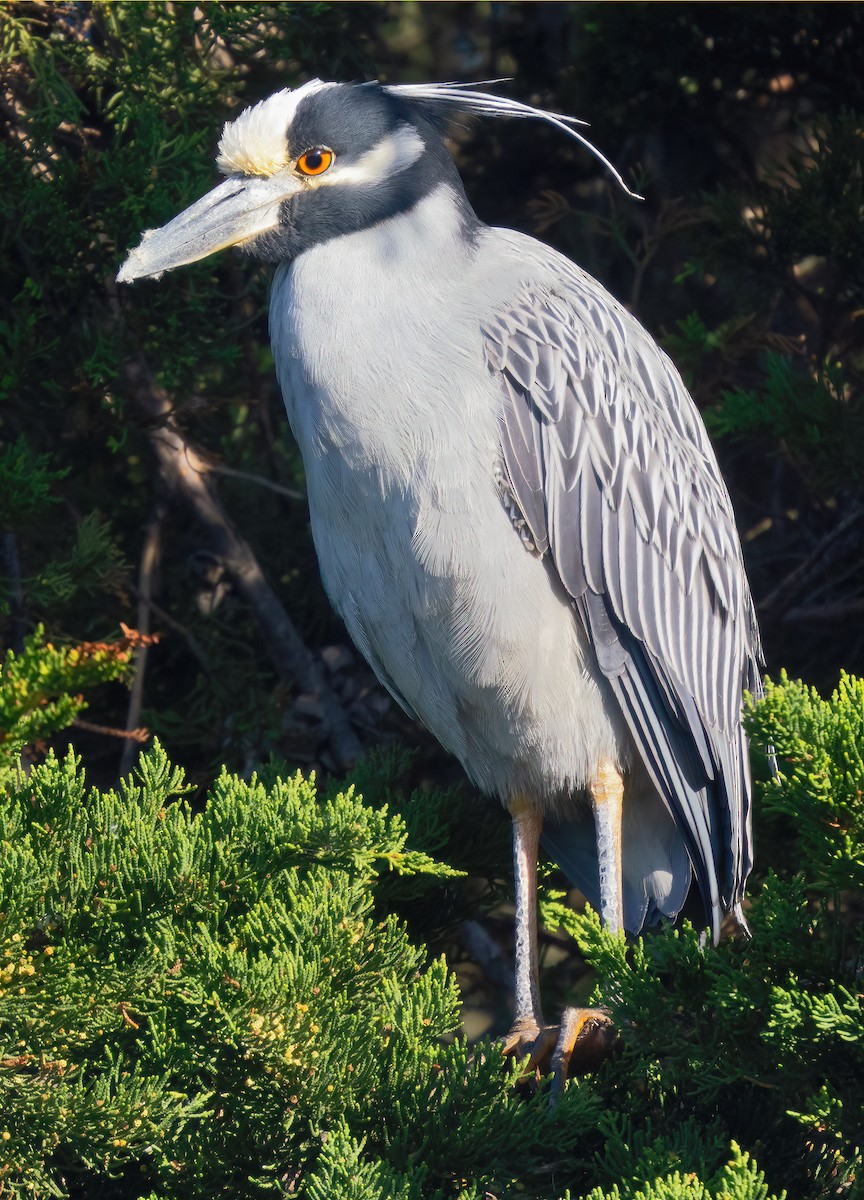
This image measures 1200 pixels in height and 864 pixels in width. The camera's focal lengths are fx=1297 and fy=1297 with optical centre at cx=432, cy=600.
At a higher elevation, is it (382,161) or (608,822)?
(382,161)

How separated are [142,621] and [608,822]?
1431 mm

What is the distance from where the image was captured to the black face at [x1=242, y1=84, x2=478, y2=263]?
276 cm

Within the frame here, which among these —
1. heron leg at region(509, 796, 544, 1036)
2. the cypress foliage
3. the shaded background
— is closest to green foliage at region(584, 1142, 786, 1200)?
the cypress foliage

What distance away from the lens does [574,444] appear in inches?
108

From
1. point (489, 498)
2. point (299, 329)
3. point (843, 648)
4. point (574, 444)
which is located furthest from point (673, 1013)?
point (843, 648)

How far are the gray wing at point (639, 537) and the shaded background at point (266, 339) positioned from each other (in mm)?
369

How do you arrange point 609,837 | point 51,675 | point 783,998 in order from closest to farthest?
1. point 51,675
2. point 783,998
3. point 609,837

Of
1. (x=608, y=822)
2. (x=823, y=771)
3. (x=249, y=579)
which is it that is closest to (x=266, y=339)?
(x=249, y=579)

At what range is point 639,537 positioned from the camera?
284cm

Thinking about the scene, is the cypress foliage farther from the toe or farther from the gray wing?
the gray wing

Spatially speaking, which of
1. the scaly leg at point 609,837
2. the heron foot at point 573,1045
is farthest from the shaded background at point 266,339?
the heron foot at point 573,1045

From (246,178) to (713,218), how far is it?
53.2 inches

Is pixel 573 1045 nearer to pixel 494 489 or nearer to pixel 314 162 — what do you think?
pixel 494 489

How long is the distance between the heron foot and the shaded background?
0.45m
